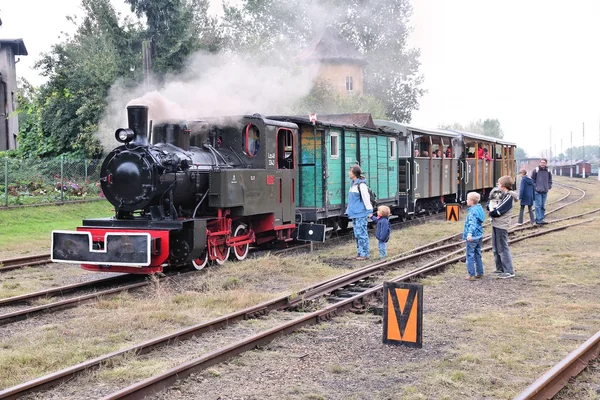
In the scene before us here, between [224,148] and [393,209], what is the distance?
8.68m

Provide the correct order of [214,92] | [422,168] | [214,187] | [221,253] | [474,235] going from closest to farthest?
[474,235] < [214,187] < [221,253] < [214,92] < [422,168]

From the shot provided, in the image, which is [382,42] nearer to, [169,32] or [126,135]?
[169,32]

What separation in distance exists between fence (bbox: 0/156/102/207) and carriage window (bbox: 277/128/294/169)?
11.5 m

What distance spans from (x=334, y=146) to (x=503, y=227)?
521cm

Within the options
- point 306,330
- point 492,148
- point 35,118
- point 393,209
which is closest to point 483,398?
point 306,330

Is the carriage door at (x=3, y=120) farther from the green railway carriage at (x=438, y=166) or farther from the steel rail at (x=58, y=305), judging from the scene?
the steel rail at (x=58, y=305)

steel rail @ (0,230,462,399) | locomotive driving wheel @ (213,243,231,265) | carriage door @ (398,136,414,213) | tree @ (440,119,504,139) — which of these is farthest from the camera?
tree @ (440,119,504,139)

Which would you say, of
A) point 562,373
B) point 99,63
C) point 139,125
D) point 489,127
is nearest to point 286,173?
point 139,125

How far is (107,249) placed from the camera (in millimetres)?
9203

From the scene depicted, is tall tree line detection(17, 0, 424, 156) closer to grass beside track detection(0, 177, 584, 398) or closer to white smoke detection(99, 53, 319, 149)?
white smoke detection(99, 53, 319, 149)

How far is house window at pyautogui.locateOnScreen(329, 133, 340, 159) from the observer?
13943mm

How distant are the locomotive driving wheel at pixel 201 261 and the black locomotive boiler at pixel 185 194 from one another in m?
0.02

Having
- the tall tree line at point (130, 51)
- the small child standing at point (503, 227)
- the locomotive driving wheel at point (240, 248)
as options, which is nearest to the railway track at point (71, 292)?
the locomotive driving wheel at point (240, 248)

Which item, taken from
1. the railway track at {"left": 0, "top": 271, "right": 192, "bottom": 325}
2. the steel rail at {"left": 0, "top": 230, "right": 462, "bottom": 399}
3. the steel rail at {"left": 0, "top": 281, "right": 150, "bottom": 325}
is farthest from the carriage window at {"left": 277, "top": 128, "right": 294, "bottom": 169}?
the steel rail at {"left": 0, "top": 281, "right": 150, "bottom": 325}
